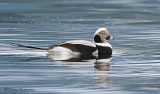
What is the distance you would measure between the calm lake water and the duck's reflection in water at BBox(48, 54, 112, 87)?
0.04 ft

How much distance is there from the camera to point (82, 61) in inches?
470

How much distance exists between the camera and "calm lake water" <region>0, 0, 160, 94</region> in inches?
340

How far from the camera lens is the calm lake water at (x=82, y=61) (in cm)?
865

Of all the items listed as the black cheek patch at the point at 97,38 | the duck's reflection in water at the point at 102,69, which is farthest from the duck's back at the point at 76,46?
the black cheek patch at the point at 97,38

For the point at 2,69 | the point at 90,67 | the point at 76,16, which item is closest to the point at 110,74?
the point at 90,67

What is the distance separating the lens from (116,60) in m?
12.2

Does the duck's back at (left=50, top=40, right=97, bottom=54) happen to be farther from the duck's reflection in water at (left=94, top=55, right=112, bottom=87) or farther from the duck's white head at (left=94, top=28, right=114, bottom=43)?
the duck's white head at (left=94, top=28, right=114, bottom=43)

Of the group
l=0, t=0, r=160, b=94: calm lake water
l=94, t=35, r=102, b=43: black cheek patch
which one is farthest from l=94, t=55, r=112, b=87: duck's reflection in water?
l=94, t=35, r=102, b=43: black cheek patch

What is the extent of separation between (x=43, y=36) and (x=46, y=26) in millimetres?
3739

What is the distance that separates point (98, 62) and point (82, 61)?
0.30 m

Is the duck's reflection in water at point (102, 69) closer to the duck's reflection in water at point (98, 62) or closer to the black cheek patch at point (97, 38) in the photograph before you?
the duck's reflection in water at point (98, 62)

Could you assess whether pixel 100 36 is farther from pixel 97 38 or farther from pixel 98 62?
pixel 98 62

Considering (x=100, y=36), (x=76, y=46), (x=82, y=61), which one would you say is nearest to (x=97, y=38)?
(x=100, y=36)

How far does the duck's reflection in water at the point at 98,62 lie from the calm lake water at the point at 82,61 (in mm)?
14
